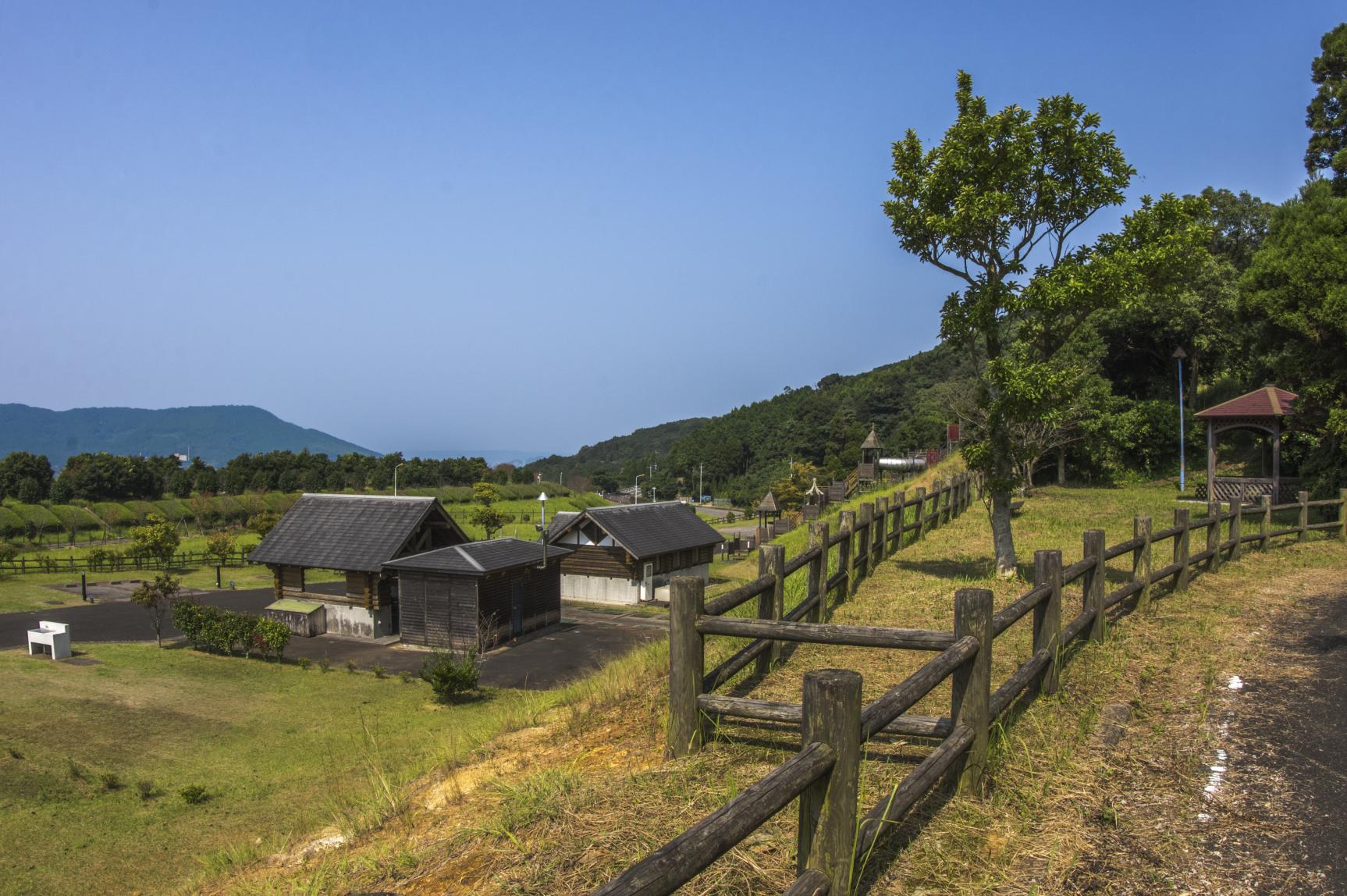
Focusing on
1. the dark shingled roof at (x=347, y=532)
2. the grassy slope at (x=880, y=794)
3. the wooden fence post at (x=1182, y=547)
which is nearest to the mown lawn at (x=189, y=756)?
the grassy slope at (x=880, y=794)

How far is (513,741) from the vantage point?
7887mm

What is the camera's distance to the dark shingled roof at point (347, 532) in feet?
96.3

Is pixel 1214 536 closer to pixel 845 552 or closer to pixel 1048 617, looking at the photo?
pixel 845 552

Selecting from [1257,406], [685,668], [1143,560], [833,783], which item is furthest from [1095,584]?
[1257,406]

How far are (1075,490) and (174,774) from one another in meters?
29.3

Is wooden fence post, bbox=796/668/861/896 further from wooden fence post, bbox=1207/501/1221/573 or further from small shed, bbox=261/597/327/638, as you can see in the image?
small shed, bbox=261/597/327/638

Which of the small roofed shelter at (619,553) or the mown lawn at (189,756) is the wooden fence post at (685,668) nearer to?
the mown lawn at (189,756)

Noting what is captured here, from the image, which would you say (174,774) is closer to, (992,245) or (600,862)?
(600,862)

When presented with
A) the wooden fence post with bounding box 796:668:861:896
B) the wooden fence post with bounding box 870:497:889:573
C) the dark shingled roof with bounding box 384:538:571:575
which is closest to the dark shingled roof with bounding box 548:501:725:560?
the dark shingled roof with bounding box 384:538:571:575

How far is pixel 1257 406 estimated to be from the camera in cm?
2614

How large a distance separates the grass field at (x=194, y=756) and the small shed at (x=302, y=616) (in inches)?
195

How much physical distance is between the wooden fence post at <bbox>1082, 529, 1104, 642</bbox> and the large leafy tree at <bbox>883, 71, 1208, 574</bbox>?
365 centimetres

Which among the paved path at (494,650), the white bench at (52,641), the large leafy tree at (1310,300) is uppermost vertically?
the large leafy tree at (1310,300)

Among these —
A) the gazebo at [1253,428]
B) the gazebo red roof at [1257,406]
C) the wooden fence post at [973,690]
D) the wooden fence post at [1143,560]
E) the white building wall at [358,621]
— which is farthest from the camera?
the white building wall at [358,621]
